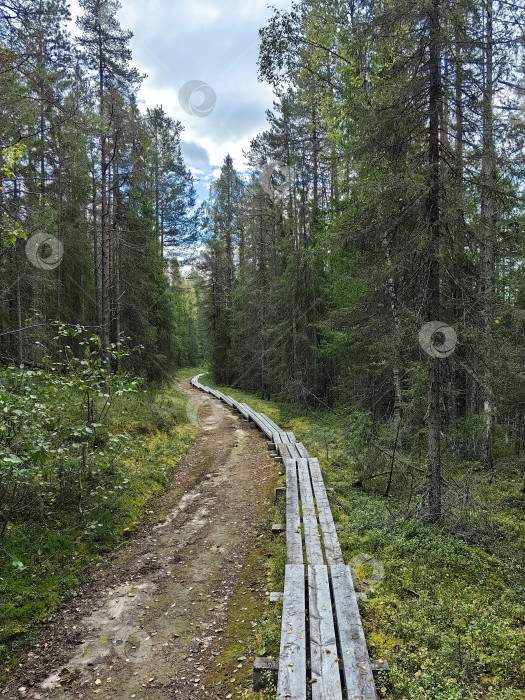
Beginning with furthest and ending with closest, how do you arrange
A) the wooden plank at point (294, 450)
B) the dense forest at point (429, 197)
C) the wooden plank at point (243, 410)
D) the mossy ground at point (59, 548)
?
the wooden plank at point (243, 410), the wooden plank at point (294, 450), the dense forest at point (429, 197), the mossy ground at point (59, 548)

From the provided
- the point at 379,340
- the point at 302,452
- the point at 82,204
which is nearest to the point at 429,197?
the point at 379,340

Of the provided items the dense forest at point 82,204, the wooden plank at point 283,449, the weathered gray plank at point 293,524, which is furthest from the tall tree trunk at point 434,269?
the dense forest at point 82,204

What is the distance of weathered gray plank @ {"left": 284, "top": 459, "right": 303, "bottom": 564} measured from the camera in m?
5.53

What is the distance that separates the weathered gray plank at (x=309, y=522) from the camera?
5.54 m

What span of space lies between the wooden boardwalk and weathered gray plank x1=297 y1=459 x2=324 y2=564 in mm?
14

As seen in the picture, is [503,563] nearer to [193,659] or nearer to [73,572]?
[193,659]

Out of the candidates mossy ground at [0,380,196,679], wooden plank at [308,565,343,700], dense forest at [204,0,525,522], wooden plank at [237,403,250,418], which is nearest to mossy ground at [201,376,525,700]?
wooden plank at [308,565,343,700]

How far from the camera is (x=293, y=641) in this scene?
390 centimetres

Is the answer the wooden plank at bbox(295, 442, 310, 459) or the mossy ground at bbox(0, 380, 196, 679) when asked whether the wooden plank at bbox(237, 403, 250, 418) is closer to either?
the wooden plank at bbox(295, 442, 310, 459)

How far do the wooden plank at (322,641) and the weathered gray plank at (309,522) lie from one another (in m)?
0.42

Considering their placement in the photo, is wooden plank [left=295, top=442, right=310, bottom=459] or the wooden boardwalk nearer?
the wooden boardwalk

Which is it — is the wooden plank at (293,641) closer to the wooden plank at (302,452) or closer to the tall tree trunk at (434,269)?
the tall tree trunk at (434,269)

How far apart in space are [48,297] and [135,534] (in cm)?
1315

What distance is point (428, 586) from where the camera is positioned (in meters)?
5.17
